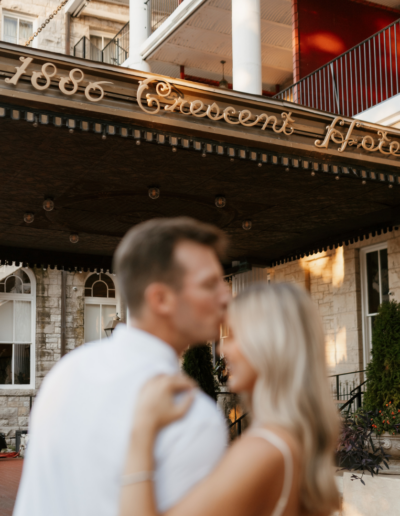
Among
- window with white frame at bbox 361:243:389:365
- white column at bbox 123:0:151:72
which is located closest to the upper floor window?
white column at bbox 123:0:151:72

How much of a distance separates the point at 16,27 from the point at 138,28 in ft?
26.9

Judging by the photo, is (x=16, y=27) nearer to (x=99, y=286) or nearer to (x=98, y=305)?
(x=99, y=286)

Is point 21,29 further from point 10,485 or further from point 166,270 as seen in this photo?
point 166,270

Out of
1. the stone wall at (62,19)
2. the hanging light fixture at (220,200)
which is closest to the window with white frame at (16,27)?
the stone wall at (62,19)

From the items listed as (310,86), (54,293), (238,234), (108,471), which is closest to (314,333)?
(108,471)

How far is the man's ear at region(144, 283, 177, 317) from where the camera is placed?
1.37m

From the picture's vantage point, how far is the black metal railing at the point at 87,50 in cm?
1999

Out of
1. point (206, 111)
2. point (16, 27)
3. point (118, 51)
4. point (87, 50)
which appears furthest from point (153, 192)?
point (16, 27)

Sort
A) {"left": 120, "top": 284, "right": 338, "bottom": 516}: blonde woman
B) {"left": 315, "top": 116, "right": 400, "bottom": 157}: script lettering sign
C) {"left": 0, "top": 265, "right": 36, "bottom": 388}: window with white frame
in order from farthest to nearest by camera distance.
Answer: {"left": 0, "top": 265, "right": 36, "bottom": 388}: window with white frame, {"left": 315, "top": 116, "right": 400, "bottom": 157}: script lettering sign, {"left": 120, "top": 284, "right": 338, "bottom": 516}: blonde woman

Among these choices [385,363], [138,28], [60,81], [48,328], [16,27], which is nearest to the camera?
[60,81]

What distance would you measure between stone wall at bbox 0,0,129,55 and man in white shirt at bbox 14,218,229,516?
2020 cm

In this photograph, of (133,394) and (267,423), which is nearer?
(133,394)

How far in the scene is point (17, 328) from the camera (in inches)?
744

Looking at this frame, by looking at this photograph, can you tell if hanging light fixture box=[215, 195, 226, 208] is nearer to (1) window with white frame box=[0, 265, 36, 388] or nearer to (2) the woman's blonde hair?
(2) the woman's blonde hair
